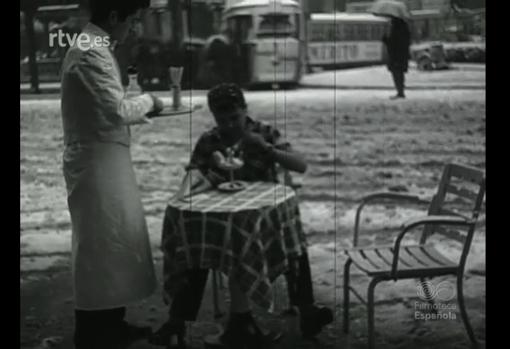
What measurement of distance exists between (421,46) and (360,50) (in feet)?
1.18

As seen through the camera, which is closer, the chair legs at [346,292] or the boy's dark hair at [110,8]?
the boy's dark hair at [110,8]

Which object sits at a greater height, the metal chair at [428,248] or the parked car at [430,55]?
the parked car at [430,55]

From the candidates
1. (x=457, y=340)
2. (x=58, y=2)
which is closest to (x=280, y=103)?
(x=58, y=2)

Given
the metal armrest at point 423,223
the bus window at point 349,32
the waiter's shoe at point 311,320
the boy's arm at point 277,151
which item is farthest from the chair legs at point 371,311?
the bus window at point 349,32

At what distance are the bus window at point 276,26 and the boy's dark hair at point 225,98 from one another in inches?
13.5

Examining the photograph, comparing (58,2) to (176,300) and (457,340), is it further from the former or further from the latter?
(457,340)

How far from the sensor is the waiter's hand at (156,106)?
3.88m

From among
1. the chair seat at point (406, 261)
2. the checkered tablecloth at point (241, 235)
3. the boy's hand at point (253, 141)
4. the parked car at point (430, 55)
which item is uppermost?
the parked car at point (430, 55)

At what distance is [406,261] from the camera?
12.6 feet

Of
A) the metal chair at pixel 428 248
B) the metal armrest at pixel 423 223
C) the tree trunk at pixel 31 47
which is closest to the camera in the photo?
the metal armrest at pixel 423 223

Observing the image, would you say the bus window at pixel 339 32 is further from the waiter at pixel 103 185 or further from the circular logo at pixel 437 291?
the circular logo at pixel 437 291

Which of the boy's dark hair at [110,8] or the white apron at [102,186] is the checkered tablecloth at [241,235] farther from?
the boy's dark hair at [110,8]

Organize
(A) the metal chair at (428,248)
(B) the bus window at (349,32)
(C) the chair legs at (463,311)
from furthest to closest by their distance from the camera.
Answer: (B) the bus window at (349,32), (C) the chair legs at (463,311), (A) the metal chair at (428,248)

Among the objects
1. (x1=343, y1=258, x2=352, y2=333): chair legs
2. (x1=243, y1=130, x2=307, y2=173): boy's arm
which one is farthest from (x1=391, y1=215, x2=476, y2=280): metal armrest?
(x1=243, y1=130, x2=307, y2=173): boy's arm
